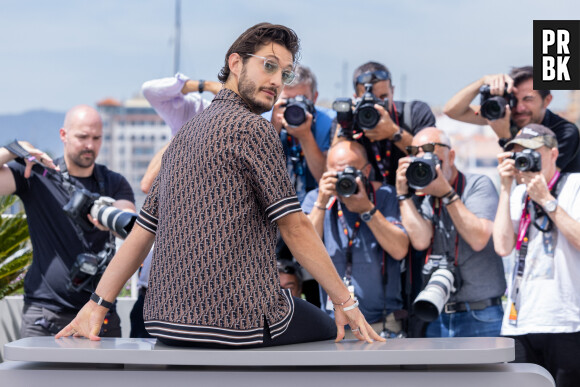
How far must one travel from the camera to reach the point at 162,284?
2877 millimetres

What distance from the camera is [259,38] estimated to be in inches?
118

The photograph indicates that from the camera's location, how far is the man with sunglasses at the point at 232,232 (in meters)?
2.81

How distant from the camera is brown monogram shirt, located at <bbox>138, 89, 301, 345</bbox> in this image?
9.20 ft

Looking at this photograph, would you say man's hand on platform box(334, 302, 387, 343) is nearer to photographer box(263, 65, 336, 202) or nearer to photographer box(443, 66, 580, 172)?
photographer box(263, 65, 336, 202)

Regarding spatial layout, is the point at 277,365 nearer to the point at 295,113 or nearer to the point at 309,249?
the point at 309,249

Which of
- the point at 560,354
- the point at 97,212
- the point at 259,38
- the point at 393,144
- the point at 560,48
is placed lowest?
the point at 560,354

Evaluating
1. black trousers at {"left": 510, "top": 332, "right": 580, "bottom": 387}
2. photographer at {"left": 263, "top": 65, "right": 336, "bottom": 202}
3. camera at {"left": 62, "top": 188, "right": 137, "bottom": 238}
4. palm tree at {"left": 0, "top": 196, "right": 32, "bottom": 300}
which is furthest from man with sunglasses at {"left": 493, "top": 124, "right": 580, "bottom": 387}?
palm tree at {"left": 0, "top": 196, "right": 32, "bottom": 300}

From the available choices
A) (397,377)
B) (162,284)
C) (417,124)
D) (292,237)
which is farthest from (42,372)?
(417,124)

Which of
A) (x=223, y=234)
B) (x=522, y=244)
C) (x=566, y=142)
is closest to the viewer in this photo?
(x=223, y=234)

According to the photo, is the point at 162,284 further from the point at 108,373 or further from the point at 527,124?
the point at 527,124

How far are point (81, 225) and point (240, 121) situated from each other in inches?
85.6

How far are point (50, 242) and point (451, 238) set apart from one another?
92.5 inches

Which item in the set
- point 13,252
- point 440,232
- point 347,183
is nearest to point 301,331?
point 347,183

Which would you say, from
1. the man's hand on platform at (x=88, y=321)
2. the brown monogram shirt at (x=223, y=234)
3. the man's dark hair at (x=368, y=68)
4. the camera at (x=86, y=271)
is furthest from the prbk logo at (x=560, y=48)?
the man's hand on platform at (x=88, y=321)
